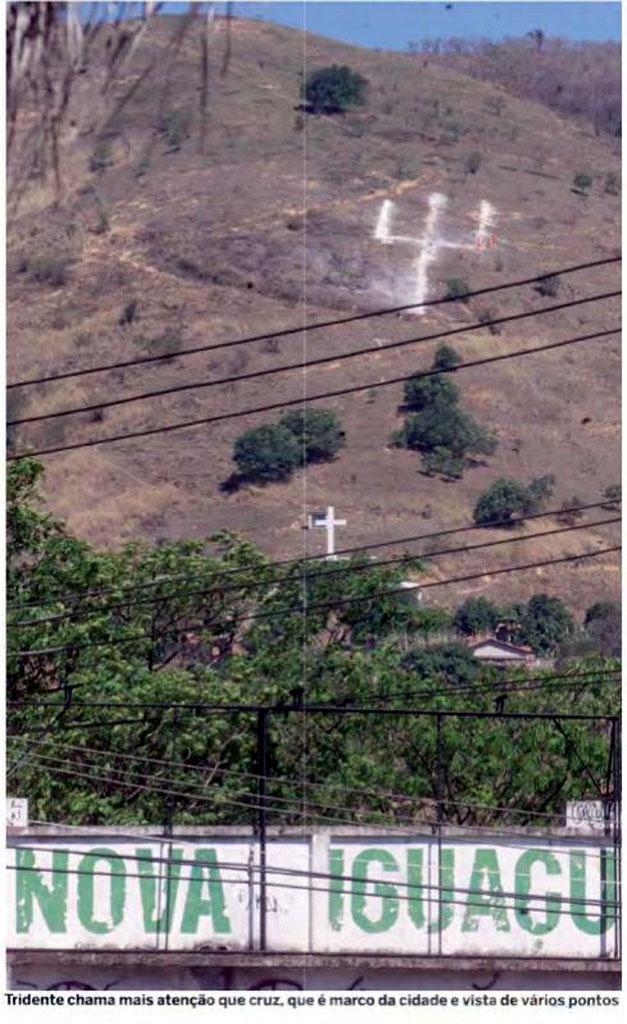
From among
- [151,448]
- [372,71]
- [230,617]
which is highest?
[372,71]

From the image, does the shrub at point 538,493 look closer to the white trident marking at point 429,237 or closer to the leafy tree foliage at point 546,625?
the leafy tree foliage at point 546,625

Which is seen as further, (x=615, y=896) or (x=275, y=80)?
(x=275, y=80)

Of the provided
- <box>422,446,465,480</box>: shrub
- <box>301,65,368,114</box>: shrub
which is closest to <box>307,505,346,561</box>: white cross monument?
<box>422,446,465,480</box>: shrub

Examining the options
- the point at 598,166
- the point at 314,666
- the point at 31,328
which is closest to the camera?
the point at 314,666

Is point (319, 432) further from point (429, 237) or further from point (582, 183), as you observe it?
point (582, 183)

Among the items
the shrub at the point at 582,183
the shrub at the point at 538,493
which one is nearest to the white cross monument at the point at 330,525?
the shrub at the point at 538,493

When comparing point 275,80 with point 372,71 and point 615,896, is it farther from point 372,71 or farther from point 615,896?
point 615,896

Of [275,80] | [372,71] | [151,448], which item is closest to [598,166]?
[372,71]

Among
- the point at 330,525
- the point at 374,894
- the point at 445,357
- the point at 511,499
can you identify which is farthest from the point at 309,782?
the point at 445,357

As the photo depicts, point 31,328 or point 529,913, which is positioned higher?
point 31,328
